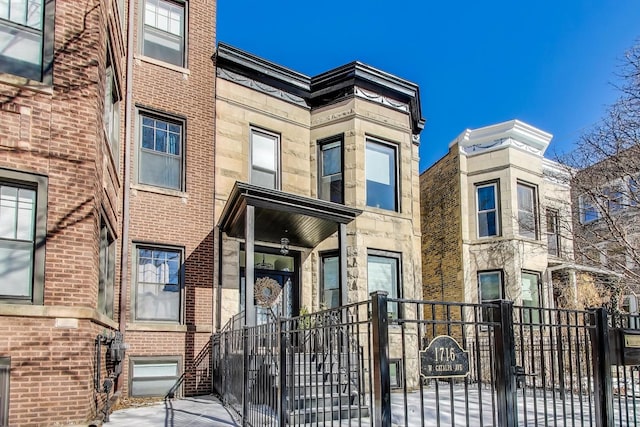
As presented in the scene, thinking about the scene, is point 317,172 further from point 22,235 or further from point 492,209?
point 22,235

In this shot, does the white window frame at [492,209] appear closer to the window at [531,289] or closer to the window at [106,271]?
the window at [531,289]

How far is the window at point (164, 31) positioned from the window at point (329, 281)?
5397 millimetres

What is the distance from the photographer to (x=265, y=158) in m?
12.4

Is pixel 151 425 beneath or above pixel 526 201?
beneath

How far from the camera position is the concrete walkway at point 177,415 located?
Answer: 748 centimetres

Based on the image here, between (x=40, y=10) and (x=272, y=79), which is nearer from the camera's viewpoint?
(x=40, y=10)

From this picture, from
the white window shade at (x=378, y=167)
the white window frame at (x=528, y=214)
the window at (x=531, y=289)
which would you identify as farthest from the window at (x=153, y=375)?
the window at (x=531, y=289)

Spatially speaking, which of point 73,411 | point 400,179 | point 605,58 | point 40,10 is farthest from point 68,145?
point 605,58

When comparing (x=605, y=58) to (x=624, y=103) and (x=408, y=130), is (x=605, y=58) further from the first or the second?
(x=408, y=130)

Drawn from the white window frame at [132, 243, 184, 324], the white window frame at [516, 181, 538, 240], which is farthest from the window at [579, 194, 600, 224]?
the white window frame at [132, 243, 184, 324]

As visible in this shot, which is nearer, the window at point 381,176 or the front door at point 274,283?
the front door at point 274,283

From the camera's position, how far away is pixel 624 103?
8.99 metres

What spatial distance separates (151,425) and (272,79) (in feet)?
26.6

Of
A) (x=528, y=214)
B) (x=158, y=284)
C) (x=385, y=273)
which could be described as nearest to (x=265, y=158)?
(x=158, y=284)
